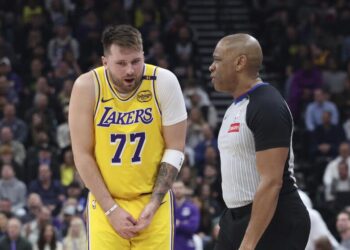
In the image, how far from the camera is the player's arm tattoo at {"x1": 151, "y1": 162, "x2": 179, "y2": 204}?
5.97m

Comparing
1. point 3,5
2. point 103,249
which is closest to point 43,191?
point 3,5

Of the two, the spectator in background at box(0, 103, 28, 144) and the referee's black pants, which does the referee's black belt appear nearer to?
the referee's black pants

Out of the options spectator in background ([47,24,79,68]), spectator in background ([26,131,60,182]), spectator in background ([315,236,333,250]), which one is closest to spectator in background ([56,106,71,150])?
spectator in background ([26,131,60,182])

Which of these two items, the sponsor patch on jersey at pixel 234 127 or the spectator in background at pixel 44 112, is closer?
the sponsor patch on jersey at pixel 234 127

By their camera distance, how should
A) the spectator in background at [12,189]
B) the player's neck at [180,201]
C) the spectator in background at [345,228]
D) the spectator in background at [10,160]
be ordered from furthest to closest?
the spectator in background at [10,160]
the spectator in background at [12,189]
the player's neck at [180,201]
the spectator in background at [345,228]

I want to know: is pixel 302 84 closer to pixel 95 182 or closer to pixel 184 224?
pixel 184 224

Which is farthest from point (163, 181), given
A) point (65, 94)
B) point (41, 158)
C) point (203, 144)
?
point (65, 94)

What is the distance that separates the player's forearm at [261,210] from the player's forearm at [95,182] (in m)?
1.09

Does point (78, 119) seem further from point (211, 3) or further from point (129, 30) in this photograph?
point (211, 3)

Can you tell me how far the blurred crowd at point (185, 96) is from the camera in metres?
13.6

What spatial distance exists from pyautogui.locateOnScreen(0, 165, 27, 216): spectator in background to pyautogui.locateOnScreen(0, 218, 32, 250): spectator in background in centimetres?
150

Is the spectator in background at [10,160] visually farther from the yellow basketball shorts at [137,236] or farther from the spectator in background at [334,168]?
the yellow basketball shorts at [137,236]

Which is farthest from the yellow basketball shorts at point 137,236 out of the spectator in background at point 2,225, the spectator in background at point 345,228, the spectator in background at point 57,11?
the spectator in background at point 57,11

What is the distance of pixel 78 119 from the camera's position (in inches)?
233
